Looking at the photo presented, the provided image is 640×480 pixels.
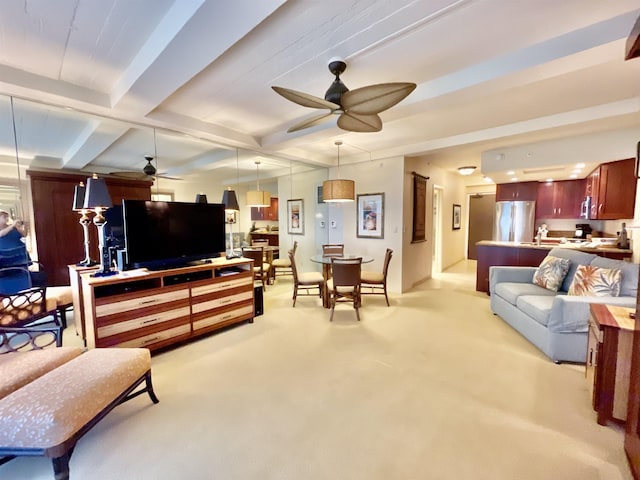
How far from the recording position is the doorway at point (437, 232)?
6.80 meters

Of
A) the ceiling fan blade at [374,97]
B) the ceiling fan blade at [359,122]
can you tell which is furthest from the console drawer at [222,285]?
the ceiling fan blade at [374,97]

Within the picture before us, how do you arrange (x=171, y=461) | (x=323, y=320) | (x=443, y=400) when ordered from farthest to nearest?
(x=323, y=320) < (x=443, y=400) < (x=171, y=461)

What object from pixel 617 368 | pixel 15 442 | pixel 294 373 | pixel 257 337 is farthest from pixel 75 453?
pixel 617 368

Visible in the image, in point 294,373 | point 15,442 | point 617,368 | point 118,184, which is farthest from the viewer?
point 118,184

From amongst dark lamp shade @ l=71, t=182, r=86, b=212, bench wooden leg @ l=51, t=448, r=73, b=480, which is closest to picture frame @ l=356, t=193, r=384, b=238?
dark lamp shade @ l=71, t=182, r=86, b=212

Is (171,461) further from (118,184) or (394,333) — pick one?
(118,184)

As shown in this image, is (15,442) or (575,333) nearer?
(15,442)

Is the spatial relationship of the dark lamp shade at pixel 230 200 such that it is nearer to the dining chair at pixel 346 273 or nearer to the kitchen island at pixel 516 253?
the dining chair at pixel 346 273

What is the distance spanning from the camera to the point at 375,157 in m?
5.34

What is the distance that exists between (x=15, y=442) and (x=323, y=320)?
286 centimetres

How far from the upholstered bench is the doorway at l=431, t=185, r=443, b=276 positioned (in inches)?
253

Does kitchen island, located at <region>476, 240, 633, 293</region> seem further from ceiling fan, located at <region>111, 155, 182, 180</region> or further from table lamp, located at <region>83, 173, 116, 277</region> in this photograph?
table lamp, located at <region>83, 173, 116, 277</region>

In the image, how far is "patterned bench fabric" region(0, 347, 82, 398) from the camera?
165 cm

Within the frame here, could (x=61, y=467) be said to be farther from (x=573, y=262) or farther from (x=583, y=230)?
(x=583, y=230)
